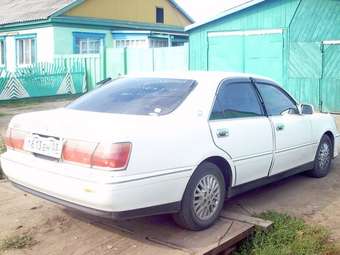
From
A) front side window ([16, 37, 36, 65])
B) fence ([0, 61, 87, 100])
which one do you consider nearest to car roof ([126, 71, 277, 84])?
fence ([0, 61, 87, 100])

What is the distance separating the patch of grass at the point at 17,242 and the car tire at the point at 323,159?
3833mm

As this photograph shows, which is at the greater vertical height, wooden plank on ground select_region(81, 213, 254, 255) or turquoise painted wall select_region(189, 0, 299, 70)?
turquoise painted wall select_region(189, 0, 299, 70)

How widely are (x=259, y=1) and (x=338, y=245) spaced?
12.6m

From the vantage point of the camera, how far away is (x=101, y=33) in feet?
80.6

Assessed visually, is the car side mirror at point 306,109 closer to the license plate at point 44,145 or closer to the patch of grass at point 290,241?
the patch of grass at point 290,241

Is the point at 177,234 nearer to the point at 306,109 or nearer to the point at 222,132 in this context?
the point at 222,132

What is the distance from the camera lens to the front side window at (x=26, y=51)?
78.9ft

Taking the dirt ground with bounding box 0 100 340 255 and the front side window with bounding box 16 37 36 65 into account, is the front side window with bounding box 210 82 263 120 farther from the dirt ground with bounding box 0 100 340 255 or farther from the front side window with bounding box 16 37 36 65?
the front side window with bounding box 16 37 36 65

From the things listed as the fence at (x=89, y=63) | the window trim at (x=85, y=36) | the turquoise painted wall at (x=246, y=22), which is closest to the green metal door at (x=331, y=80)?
the turquoise painted wall at (x=246, y=22)

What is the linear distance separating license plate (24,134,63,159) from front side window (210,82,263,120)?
1.42 meters

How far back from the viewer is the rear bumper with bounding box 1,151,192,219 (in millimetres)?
3641

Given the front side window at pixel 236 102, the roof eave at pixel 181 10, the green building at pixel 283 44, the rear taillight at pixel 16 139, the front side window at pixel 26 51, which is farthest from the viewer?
the roof eave at pixel 181 10

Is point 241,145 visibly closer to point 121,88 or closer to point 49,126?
point 121,88

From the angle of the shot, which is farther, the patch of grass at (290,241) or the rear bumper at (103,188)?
the patch of grass at (290,241)
